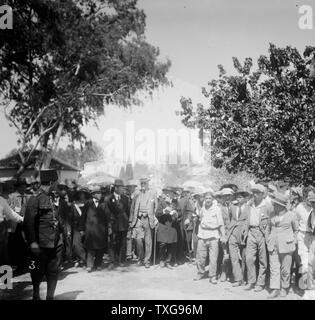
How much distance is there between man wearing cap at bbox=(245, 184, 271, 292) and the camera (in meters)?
7.07

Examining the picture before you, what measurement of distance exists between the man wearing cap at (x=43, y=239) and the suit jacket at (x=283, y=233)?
3.74 metres

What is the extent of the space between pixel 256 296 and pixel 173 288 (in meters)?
1.52

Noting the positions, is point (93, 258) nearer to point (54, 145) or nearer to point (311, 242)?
point (311, 242)

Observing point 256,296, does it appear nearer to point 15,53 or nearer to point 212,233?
point 212,233

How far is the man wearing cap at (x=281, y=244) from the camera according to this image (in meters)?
6.61

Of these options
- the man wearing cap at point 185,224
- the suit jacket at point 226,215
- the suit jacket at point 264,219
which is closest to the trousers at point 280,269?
the suit jacket at point 264,219

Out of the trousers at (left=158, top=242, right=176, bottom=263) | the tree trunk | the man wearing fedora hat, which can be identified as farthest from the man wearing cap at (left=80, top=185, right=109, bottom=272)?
the tree trunk

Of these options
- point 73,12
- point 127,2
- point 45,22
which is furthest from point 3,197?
point 127,2

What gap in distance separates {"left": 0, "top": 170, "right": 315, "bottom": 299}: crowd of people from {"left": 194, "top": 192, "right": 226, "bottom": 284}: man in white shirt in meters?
0.02

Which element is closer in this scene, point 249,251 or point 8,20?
point 249,251

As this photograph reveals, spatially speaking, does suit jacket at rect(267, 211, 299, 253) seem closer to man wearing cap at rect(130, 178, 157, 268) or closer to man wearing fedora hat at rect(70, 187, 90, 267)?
man wearing cap at rect(130, 178, 157, 268)

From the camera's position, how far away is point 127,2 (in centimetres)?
1988

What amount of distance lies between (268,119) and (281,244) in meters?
5.95

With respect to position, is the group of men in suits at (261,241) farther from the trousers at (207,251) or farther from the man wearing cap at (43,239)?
the man wearing cap at (43,239)
